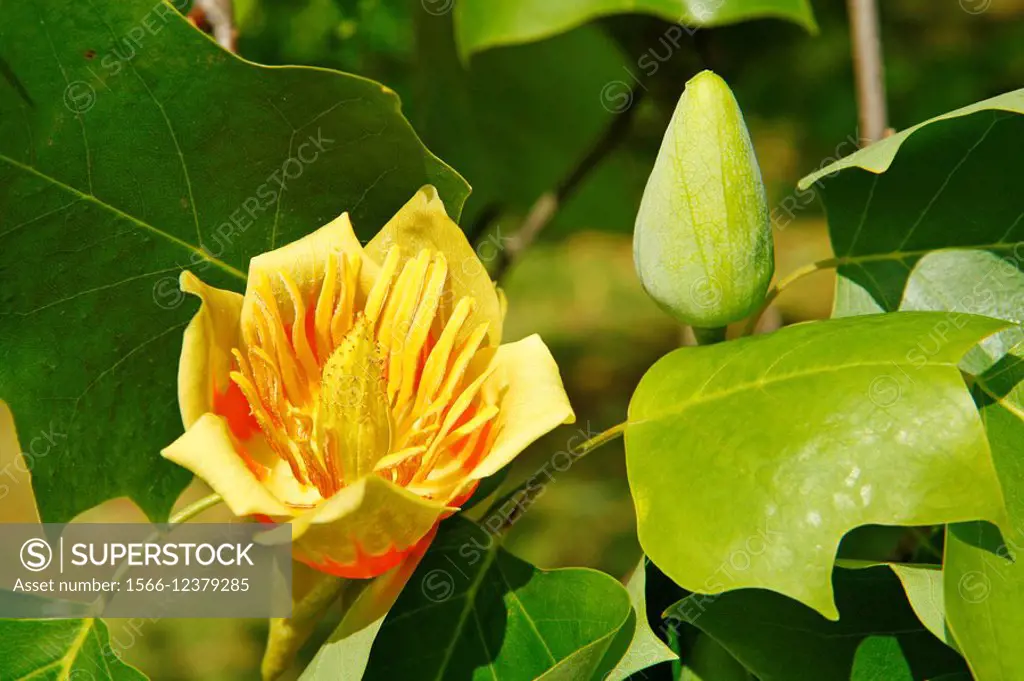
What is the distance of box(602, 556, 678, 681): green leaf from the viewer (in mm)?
756

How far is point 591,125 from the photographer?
178cm

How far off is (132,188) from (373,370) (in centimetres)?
23

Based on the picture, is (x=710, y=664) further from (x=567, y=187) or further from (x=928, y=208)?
(x=567, y=187)

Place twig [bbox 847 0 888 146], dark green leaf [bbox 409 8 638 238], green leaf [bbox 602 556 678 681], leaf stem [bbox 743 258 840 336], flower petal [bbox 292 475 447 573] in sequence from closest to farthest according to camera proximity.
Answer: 1. flower petal [bbox 292 475 447 573]
2. green leaf [bbox 602 556 678 681]
3. leaf stem [bbox 743 258 840 336]
4. twig [bbox 847 0 888 146]
5. dark green leaf [bbox 409 8 638 238]

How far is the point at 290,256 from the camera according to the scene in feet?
2.66

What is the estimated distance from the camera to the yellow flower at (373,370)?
76 cm

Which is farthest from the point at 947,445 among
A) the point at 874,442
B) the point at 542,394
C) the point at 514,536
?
the point at 514,536

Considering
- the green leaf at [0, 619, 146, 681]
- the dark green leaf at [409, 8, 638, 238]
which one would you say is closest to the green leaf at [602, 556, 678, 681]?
the green leaf at [0, 619, 146, 681]

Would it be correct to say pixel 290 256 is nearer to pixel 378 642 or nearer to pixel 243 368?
pixel 243 368

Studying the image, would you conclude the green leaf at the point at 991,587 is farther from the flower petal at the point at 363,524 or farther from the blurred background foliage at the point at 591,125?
the blurred background foliage at the point at 591,125

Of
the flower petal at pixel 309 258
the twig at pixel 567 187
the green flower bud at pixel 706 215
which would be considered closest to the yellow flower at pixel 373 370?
the flower petal at pixel 309 258

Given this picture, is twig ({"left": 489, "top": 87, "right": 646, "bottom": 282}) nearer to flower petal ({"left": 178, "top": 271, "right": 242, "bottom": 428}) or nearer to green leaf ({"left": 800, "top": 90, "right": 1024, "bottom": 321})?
green leaf ({"left": 800, "top": 90, "right": 1024, "bottom": 321})

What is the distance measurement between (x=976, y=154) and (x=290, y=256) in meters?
0.53

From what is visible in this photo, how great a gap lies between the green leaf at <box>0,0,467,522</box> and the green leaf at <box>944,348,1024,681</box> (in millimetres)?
441
